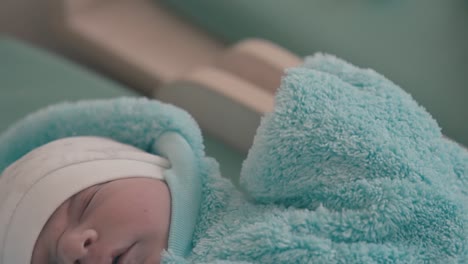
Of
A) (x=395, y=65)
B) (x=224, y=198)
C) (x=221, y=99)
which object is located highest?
Answer: (x=395, y=65)

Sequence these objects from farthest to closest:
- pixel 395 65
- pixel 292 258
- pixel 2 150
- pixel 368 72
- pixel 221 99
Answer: pixel 395 65
pixel 221 99
pixel 2 150
pixel 368 72
pixel 292 258

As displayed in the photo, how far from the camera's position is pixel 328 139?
2.45ft

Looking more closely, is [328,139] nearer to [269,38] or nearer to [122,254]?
[122,254]

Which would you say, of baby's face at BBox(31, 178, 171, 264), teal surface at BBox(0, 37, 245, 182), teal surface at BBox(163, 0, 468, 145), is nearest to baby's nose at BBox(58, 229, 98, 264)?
baby's face at BBox(31, 178, 171, 264)

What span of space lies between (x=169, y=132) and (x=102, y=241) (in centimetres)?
22

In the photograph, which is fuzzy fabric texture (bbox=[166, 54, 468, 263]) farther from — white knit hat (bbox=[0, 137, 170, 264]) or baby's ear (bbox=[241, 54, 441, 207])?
white knit hat (bbox=[0, 137, 170, 264])

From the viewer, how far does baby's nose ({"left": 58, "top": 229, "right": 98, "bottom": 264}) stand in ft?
2.32

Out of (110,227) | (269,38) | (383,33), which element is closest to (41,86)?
(269,38)

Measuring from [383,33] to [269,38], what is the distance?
0.25 m

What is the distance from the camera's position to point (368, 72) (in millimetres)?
823

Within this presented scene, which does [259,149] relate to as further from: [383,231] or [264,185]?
[383,231]

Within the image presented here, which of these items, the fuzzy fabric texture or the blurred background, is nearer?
the fuzzy fabric texture

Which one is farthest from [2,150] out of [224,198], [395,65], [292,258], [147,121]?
[395,65]

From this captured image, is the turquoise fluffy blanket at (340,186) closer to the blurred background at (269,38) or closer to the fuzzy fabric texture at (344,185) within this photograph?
the fuzzy fabric texture at (344,185)
